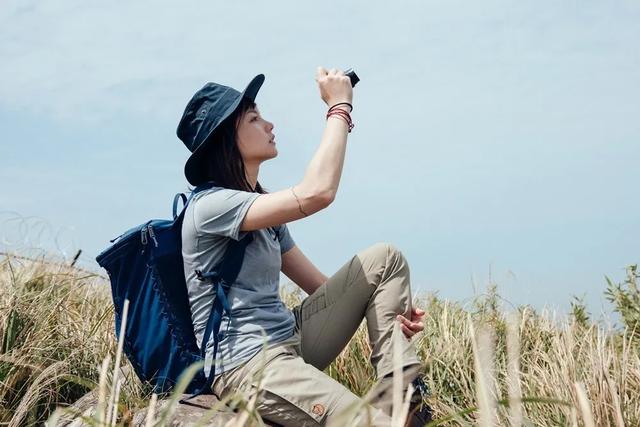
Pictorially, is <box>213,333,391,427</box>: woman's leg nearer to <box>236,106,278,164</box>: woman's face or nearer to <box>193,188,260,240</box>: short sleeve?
<box>193,188,260,240</box>: short sleeve

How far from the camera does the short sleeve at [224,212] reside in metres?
3.10

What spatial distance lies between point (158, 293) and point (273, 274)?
0.49 meters

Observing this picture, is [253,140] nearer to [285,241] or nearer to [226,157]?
[226,157]

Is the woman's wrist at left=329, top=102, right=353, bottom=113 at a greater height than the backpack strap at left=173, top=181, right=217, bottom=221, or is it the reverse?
the woman's wrist at left=329, top=102, right=353, bottom=113

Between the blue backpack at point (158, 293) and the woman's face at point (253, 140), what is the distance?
23 cm

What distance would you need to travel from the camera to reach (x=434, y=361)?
4387mm

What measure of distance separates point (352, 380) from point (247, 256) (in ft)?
4.55

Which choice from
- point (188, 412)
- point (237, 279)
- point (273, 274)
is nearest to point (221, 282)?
point (237, 279)

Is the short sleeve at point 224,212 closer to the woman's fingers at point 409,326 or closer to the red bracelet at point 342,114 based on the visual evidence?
the red bracelet at point 342,114

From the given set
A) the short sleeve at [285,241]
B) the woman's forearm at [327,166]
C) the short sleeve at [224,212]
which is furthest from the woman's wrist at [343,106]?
the short sleeve at [285,241]

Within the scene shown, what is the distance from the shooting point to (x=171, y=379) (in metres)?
3.35

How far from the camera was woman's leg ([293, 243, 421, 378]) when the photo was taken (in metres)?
3.30

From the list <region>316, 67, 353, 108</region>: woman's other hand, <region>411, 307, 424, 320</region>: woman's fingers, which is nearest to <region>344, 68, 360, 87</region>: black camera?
<region>316, 67, 353, 108</region>: woman's other hand

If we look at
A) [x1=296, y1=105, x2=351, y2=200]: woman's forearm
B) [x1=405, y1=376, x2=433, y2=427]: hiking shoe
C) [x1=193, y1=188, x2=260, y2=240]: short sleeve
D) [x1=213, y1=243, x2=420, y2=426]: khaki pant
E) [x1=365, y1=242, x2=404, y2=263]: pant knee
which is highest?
[x1=296, y1=105, x2=351, y2=200]: woman's forearm
